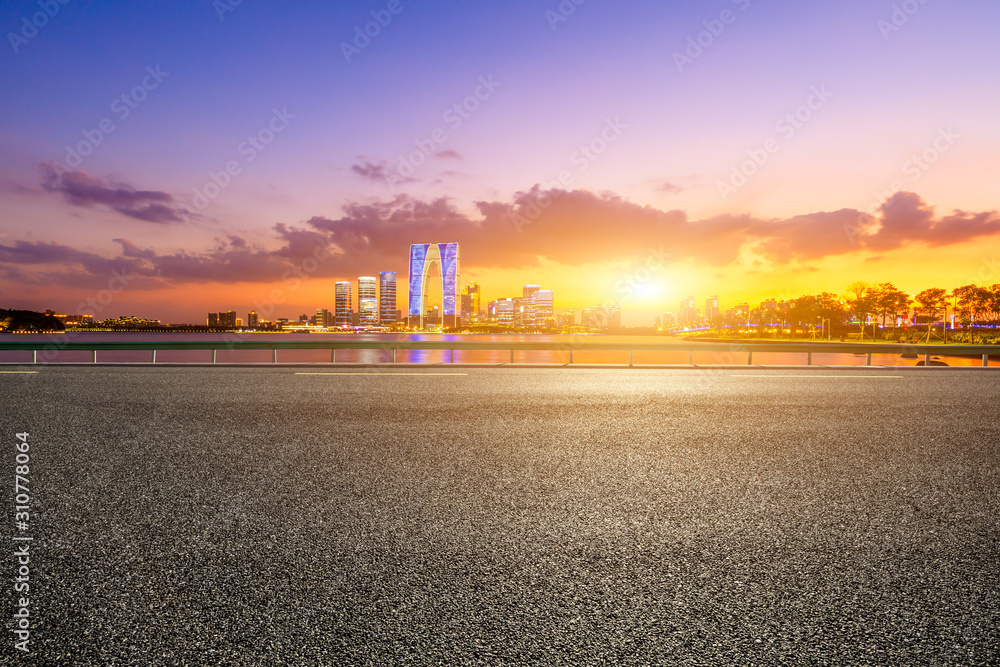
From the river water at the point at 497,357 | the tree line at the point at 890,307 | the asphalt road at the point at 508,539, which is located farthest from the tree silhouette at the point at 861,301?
the asphalt road at the point at 508,539

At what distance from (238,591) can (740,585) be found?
276 centimetres

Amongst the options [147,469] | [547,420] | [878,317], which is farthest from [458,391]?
[878,317]

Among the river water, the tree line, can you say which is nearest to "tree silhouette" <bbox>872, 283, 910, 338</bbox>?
the tree line

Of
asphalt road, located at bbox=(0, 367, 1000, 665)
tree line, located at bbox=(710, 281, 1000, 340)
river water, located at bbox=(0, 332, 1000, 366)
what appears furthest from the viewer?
tree line, located at bbox=(710, 281, 1000, 340)

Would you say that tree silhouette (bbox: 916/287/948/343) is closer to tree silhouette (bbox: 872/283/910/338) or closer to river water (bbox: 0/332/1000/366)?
tree silhouette (bbox: 872/283/910/338)

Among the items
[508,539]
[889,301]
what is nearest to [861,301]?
[889,301]

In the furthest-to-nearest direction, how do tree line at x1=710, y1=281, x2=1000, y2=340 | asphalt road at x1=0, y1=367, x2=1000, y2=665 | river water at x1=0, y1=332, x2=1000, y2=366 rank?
tree line at x1=710, y1=281, x2=1000, y2=340, river water at x1=0, y1=332, x2=1000, y2=366, asphalt road at x1=0, y1=367, x2=1000, y2=665

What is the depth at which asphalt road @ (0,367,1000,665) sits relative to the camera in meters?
2.58

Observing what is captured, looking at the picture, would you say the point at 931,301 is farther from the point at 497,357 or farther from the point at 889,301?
the point at 497,357

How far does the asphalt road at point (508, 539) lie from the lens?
258cm

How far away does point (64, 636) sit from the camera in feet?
8.53

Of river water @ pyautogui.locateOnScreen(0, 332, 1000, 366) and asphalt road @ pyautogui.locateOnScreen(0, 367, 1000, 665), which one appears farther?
river water @ pyautogui.locateOnScreen(0, 332, 1000, 366)

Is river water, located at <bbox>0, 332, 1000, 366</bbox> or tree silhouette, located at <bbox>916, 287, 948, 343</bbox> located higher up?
tree silhouette, located at <bbox>916, 287, 948, 343</bbox>

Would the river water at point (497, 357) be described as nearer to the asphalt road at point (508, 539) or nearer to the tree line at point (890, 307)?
the asphalt road at point (508, 539)
